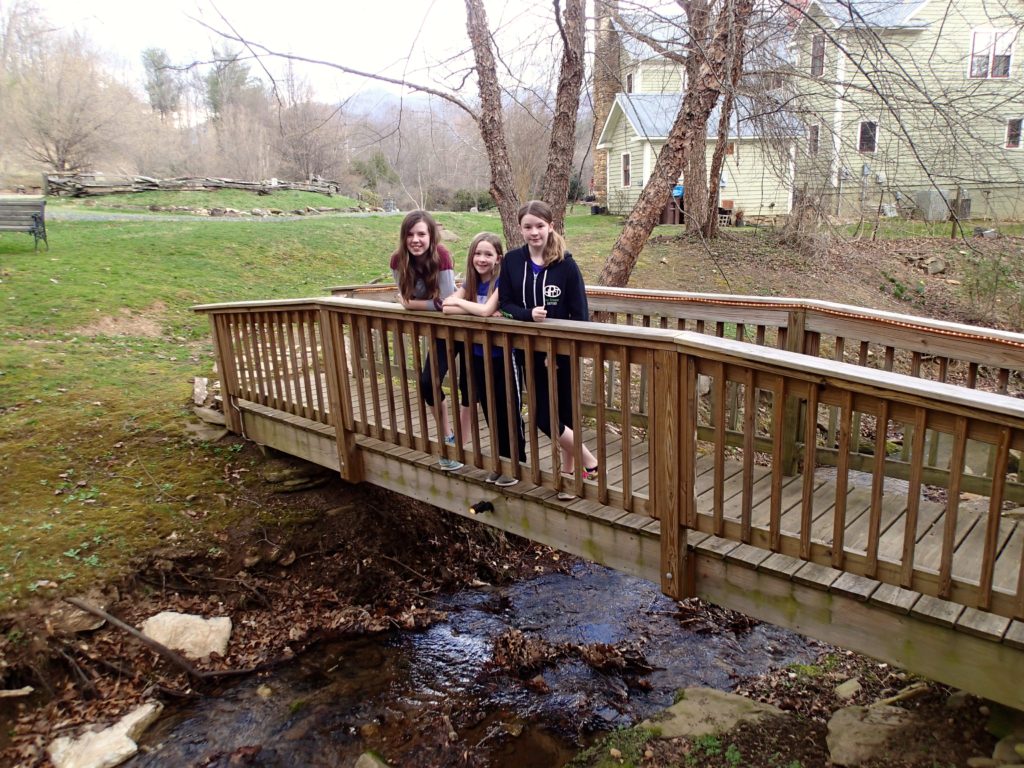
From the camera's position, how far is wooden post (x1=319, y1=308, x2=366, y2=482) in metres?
5.09

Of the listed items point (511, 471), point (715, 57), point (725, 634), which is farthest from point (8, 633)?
point (715, 57)

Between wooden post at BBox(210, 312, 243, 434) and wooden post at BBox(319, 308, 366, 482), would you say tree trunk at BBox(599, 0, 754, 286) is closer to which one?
wooden post at BBox(319, 308, 366, 482)

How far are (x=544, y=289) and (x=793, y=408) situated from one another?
182cm

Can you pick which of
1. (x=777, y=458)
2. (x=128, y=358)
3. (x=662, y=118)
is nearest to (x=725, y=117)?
(x=777, y=458)

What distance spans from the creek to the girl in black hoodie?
4.67 ft

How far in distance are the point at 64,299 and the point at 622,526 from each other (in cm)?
953

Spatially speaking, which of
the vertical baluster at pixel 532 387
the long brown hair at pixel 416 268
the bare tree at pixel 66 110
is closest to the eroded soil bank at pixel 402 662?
the vertical baluster at pixel 532 387

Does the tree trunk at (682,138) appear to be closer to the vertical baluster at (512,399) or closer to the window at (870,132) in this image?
the window at (870,132)

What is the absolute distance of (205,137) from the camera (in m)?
43.2

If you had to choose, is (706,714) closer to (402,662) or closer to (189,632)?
(402,662)

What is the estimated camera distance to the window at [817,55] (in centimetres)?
772

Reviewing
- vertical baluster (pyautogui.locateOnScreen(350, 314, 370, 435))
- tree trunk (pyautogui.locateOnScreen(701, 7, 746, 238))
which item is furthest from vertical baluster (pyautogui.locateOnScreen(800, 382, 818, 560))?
tree trunk (pyautogui.locateOnScreen(701, 7, 746, 238))

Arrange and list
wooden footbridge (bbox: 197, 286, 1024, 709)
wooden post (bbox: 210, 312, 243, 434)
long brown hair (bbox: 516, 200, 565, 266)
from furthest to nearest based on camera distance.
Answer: wooden post (bbox: 210, 312, 243, 434) < long brown hair (bbox: 516, 200, 565, 266) < wooden footbridge (bbox: 197, 286, 1024, 709)

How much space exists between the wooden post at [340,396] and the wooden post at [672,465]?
244 centimetres
